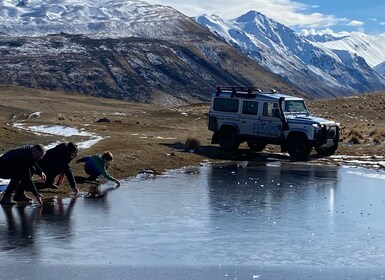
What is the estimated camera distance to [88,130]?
43.2 m

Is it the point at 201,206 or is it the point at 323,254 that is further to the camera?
the point at 201,206

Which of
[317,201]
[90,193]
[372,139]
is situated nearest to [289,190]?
[317,201]

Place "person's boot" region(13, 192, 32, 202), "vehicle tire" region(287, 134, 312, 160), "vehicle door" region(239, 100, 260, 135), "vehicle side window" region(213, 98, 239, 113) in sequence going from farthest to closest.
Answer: "vehicle side window" region(213, 98, 239, 113), "vehicle door" region(239, 100, 260, 135), "vehicle tire" region(287, 134, 312, 160), "person's boot" region(13, 192, 32, 202)

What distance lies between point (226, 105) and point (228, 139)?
1569 mm

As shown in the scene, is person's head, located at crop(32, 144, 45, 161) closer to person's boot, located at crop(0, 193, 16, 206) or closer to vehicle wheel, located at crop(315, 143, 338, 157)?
person's boot, located at crop(0, 193, 16, 206)

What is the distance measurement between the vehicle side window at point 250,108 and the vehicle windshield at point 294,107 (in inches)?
53.6

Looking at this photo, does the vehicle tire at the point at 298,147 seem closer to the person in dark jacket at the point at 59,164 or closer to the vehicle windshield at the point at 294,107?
the vehicle windshield at the point at 294,107

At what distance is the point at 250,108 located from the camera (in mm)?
32938

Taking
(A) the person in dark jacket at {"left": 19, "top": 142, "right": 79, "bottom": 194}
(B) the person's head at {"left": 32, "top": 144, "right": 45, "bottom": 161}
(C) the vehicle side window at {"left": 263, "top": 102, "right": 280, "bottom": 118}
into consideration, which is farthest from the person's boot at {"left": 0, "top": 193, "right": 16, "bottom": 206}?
(C) the vehicle side window at {"left": 263, "top": 102, "right": 280, "bottom": 118}

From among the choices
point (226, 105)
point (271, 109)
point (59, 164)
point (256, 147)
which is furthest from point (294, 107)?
point (59, 164)

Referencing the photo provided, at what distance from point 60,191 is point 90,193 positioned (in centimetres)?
84

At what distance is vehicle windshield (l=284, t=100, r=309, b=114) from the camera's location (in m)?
32.1

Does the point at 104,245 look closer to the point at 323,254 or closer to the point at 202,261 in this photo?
the point at 202,261

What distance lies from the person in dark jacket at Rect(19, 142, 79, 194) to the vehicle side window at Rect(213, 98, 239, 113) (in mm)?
14888
